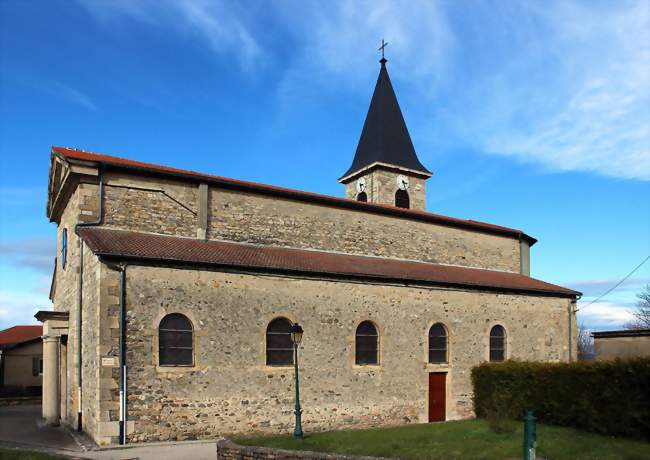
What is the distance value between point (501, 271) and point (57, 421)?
18.7m

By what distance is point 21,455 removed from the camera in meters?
12.1

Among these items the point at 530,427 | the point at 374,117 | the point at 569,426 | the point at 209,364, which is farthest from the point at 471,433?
the point at 374,117

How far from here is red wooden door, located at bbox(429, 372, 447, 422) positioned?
64.1ft

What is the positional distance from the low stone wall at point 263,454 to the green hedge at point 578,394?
535 cm

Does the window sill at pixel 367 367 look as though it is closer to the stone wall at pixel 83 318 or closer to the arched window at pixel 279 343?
the arched window at pixel 279 343

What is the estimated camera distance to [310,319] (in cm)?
1727

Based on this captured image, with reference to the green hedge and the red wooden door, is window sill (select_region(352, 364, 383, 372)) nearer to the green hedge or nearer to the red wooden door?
the red wooden door

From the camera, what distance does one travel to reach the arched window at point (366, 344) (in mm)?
18188

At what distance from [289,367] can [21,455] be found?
712 cm

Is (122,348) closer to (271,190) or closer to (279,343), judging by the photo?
(279,343)

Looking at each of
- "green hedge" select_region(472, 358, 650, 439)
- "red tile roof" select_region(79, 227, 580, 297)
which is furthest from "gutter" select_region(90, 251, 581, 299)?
"green hedge" select_region(472, 358, 650, 439)

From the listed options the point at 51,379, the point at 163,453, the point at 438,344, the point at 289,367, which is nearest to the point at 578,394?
the point at 438,344

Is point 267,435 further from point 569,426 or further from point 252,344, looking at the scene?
point 569,426

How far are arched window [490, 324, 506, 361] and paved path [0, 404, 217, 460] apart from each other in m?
11.8
